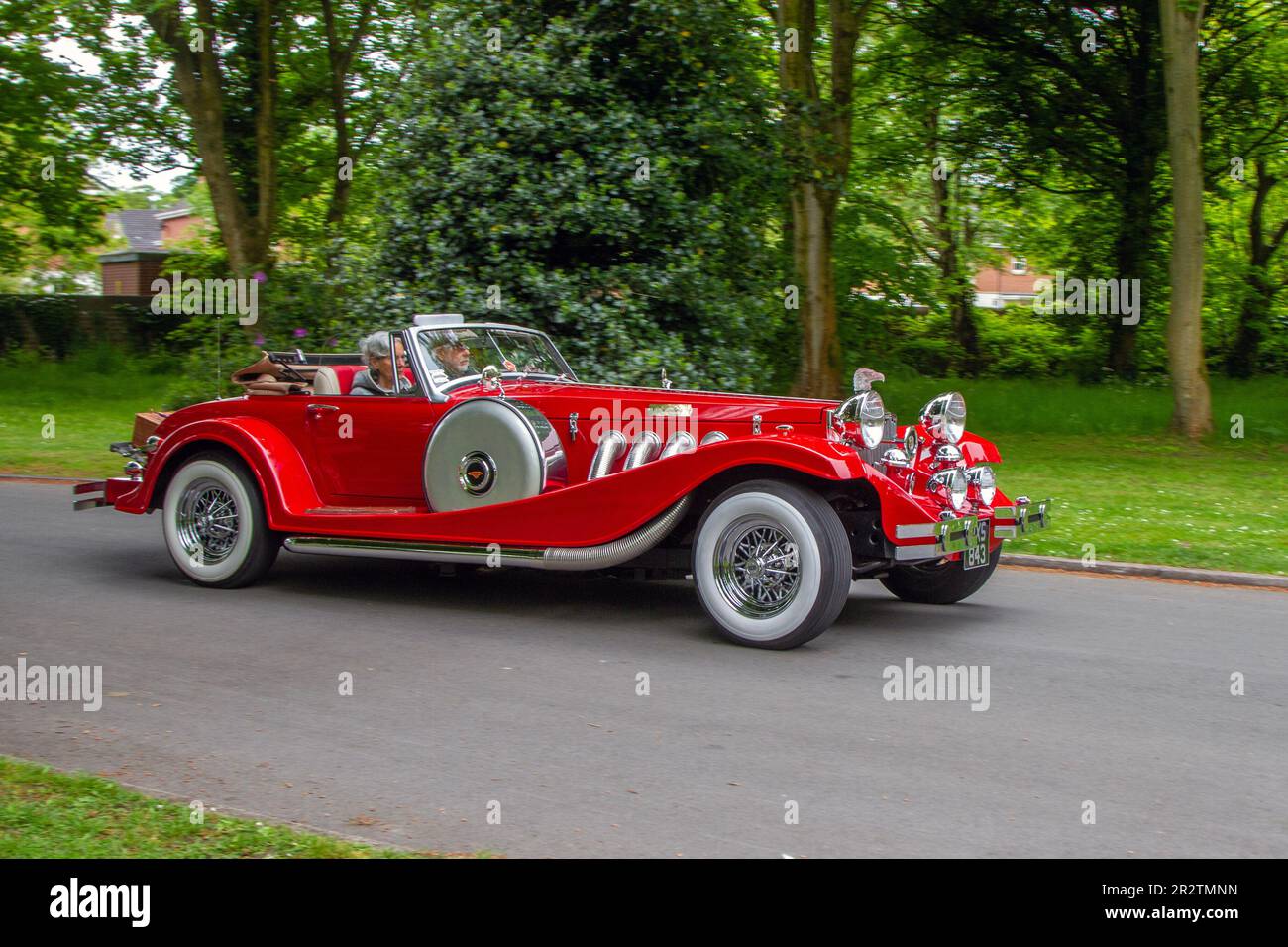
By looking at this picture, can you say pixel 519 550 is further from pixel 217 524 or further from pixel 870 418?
pixel 217 524

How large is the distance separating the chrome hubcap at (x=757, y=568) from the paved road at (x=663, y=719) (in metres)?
0.29

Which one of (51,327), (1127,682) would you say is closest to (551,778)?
(1127,682)

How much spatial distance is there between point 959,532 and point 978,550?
357 millimetres

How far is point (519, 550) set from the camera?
7391 mm

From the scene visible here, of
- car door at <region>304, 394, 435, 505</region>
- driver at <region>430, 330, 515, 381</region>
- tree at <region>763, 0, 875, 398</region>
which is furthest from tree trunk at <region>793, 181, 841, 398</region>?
car door at <region>304, 394, 435, 505</region>

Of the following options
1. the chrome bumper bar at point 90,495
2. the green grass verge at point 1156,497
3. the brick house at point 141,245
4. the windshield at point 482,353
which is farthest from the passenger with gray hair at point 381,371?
the brick house at point 141,245

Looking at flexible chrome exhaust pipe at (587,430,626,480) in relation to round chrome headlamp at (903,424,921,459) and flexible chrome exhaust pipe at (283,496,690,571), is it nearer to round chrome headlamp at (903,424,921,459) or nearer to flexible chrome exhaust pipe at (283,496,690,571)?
flexible chrome exhaust pipe at (283,496,690,571)

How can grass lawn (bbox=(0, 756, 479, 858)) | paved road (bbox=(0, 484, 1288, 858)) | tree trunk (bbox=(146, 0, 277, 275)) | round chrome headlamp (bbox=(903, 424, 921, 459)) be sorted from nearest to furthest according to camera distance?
1. grass lawn (bbox=(0, 756, 479, 858))
2. paved road (bbox=(0, 484, 1288, 858))
3. round chrome headlamp (bbox=(903, 424, 921, 459))
4. tree trunk (bbox=(146, 0, 277, 275))

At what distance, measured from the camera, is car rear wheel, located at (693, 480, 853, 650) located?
21.4ft

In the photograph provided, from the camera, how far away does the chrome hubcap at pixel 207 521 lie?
27.9ft

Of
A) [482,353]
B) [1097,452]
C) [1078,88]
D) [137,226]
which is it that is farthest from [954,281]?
[137,226]

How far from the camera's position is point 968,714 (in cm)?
573

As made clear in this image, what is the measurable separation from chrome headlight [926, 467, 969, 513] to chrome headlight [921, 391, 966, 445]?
0.87 ft

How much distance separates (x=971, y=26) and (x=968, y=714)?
19724 millimetres
